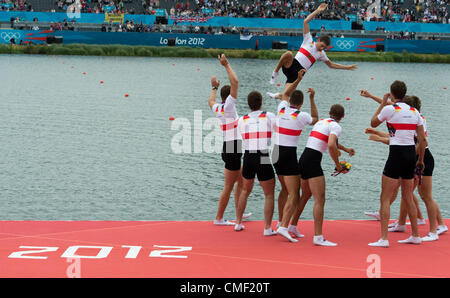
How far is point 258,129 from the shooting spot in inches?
381

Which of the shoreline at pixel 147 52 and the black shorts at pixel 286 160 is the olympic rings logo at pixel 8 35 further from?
the black shorts at pixel 286 160

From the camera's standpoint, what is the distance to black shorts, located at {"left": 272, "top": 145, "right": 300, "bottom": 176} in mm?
9484

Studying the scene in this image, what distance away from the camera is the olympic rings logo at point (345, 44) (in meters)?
56.1

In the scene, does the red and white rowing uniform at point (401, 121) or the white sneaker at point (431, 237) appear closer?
the red and white rowing uniform at point (401, 121)

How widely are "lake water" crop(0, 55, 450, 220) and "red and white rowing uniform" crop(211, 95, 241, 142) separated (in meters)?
2.18

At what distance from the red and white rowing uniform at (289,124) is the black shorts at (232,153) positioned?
76 cm

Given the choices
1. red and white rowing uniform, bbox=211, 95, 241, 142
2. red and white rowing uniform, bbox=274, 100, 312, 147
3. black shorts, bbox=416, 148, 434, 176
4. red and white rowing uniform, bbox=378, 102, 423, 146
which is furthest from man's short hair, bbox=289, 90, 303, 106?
black shorts, bbox=416, 148, 434, 176

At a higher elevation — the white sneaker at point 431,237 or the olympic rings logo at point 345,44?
the olympic rings logo at point 345,44

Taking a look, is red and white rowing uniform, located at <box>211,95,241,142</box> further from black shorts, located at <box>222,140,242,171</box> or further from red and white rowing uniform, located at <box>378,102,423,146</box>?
red and white rowing uniform, located at <box>378,102,423,146</box>

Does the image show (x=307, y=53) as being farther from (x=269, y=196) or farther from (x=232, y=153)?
(x=269, y=196)

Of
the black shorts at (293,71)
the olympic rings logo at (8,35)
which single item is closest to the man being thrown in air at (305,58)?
the black shorts at (293,71)

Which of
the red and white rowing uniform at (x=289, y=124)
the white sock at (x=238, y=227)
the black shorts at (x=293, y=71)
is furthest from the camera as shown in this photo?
the black shorts at (x=293, y=71)

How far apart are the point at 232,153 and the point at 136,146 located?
919 cm

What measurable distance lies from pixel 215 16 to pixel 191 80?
25.6 meters
